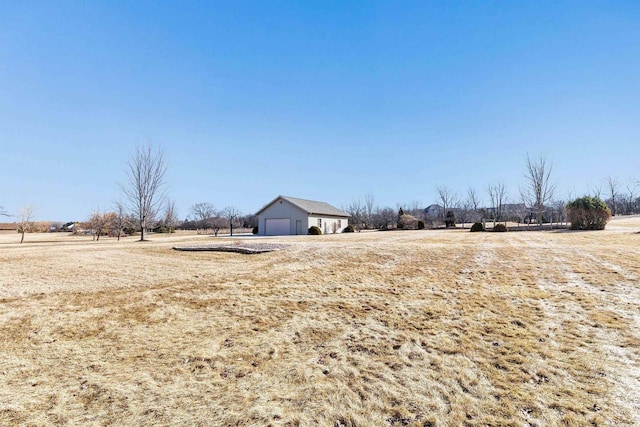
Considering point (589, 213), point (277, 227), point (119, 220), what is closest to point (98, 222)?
point (119, 220)

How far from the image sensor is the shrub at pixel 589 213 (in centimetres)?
2397

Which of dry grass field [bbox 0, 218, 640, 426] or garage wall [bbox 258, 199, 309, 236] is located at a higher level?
garage wall [bbox 258, 199, 309, 236]

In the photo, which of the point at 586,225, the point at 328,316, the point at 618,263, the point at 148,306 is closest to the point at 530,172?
the point at 586,225

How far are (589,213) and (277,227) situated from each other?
2792 cm

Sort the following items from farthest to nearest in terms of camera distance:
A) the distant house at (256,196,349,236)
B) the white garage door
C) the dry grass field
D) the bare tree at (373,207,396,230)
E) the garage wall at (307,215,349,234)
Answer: the bare tree at (373,207,396,230), the garage wall at (307,215,349,234), the white garage door, the distant house at (256,196,349,236), the dry grass field

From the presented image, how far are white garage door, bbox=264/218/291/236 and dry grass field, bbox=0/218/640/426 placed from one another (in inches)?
897

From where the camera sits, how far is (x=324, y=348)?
15.0 ft

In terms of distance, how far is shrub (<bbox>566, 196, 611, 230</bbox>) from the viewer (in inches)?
944

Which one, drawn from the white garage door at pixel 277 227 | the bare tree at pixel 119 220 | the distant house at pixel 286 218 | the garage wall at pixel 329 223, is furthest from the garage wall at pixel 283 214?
the bare tree at pixel 119 220

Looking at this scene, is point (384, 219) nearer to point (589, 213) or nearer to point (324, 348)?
point (589, 213)

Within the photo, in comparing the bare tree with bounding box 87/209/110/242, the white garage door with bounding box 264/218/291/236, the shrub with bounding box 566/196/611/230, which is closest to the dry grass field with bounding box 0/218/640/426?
the shrub with bounding box 566/196/611/230

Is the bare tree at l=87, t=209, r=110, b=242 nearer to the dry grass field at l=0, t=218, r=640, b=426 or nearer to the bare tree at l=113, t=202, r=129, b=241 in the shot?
the bare tree at l=113, t=202, r=129, b=241

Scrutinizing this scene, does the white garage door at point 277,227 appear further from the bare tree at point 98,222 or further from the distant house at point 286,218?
the bare tree at point 98,222

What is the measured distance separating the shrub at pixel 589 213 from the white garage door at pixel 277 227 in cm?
2594
